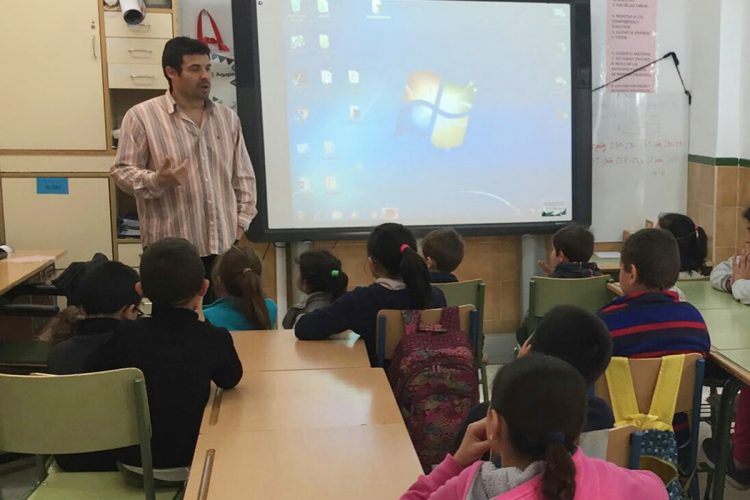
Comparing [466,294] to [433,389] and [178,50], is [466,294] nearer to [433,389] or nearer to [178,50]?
[433,389]

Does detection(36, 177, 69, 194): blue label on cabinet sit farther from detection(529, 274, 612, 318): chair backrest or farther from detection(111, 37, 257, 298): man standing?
detection(529, 274, 612, 318): chair backrest

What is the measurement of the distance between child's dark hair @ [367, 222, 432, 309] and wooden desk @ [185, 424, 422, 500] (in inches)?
29.6

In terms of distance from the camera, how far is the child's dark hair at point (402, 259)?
7.84 ft

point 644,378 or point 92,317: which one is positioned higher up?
point 92,317

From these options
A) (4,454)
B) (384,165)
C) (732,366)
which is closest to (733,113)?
(384,165)

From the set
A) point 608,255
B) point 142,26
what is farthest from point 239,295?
point 608,255

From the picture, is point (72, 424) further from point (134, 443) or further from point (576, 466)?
A: point (576, 466)

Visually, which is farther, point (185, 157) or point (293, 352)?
point (185, 157)

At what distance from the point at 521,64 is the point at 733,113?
1.27 meters

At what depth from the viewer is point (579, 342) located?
1.50 metres

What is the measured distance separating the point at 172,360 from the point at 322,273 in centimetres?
94

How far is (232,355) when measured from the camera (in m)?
1.94

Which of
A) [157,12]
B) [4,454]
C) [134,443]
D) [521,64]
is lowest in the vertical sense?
[4,454]

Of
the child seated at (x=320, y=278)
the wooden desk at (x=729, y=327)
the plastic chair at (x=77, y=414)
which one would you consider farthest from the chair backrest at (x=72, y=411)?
the wooden desk at (x=729, y=327)
